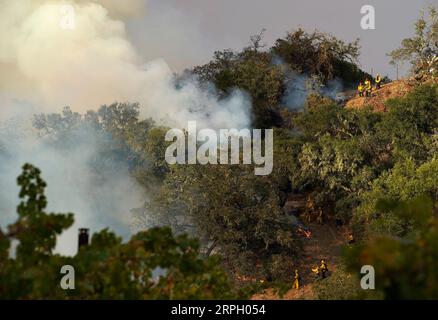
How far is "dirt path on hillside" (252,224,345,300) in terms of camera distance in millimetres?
36938

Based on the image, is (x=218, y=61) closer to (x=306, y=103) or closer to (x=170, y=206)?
(x=306, y=103)

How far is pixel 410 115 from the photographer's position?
138 feet

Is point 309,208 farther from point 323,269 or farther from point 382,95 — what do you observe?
point 382,95

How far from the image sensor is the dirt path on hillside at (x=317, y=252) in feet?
121

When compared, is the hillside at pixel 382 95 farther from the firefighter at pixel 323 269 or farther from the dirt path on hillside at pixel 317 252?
the firefighter at pixel 323 269

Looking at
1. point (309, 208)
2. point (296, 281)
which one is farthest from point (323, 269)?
point (309, 208)

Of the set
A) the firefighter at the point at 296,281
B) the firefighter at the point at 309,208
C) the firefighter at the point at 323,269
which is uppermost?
the firefighter at the point at 309,208

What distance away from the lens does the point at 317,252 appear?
4100 centimetres

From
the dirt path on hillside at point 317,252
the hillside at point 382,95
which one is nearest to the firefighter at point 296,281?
the dirt path on hillside at point 317,252

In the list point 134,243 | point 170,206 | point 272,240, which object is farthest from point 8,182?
point 134,243

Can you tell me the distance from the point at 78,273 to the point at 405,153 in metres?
31.3

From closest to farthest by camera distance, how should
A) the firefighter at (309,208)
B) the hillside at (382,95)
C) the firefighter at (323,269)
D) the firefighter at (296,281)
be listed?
the firefighter at (296,281), the firefighter at (323,269), the firefighter at (309,208), the hillside at (382,95)

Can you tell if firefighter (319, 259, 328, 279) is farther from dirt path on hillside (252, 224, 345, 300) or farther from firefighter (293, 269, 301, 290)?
firefighter (293, 269, 301, 290)

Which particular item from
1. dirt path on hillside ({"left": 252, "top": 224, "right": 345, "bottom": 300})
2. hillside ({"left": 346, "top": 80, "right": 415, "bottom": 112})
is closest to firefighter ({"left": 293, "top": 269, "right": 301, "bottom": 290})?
dirt path on hillside ({"left": 252, "top": 224, "right": 345, "bottom": 300})
